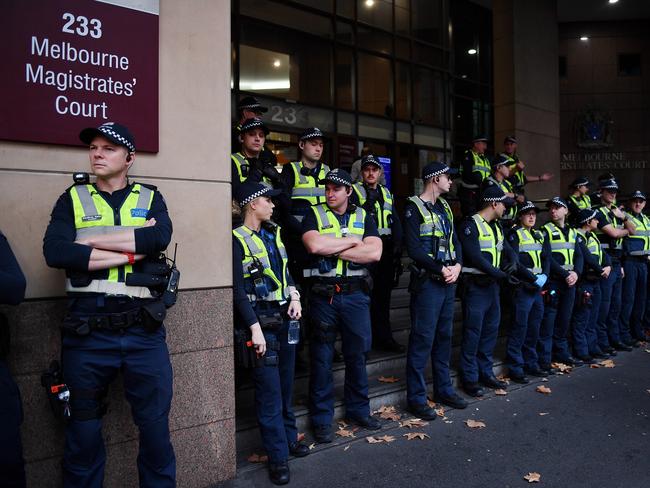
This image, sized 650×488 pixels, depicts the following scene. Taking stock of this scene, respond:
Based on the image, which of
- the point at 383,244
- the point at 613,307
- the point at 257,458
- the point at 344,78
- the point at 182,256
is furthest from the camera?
the point at 344,78

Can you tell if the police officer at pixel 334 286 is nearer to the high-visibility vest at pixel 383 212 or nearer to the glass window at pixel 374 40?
the high-visibility vest at pixel 383 212

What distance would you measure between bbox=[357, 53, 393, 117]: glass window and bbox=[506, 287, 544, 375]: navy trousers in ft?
21.5

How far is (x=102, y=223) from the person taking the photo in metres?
3.10

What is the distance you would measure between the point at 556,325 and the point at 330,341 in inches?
165

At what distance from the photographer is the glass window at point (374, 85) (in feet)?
38.6

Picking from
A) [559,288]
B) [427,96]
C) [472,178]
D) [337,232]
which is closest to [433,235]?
[337,232]

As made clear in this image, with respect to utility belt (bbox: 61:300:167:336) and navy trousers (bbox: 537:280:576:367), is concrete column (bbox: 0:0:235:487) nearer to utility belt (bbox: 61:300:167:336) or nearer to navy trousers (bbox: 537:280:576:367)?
utility belt (bbox: 61:300:167:336)

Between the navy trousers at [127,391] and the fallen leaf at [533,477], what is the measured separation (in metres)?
2.60

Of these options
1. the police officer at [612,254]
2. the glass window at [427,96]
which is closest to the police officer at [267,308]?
the police officer at [612,254]

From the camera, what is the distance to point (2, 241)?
112 inches

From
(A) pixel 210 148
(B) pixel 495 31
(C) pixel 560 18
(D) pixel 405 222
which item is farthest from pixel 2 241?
(C) pixel 560 18

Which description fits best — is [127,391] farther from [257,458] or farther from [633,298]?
[633,298]

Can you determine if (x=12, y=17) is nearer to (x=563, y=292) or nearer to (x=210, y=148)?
(x=210, y=148)

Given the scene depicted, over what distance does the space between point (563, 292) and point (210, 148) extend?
213 inches
